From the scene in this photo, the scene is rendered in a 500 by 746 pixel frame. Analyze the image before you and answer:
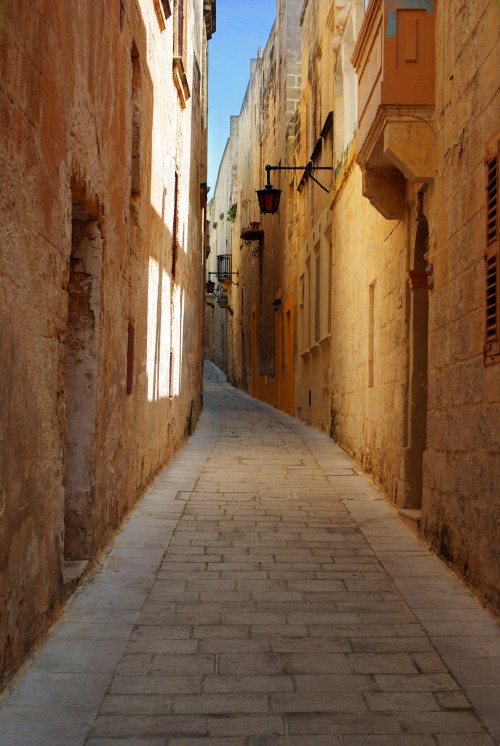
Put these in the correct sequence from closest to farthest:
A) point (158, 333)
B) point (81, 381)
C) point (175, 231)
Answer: point (81, 381), point (158, 333), point (175, 231)

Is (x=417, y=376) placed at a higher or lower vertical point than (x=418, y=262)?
lower

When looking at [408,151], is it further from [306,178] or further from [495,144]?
[306,178]

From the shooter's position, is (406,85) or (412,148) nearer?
(412,148)

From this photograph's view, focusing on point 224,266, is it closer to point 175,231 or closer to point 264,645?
point 175,231

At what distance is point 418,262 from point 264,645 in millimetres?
4623

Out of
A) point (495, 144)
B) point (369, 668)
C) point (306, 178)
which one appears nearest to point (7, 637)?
point (369, 668)

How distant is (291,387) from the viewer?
829 inches

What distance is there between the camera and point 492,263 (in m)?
5.06

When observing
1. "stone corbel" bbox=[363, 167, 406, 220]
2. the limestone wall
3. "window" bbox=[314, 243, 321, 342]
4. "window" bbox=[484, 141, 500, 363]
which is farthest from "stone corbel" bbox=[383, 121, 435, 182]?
"window" bbox=[314, 243, 321, 342]

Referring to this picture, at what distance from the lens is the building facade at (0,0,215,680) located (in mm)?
3557

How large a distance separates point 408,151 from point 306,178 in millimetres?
11494

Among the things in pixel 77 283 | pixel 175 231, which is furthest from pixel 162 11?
pixel 77 283

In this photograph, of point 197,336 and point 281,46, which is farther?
point 281,46

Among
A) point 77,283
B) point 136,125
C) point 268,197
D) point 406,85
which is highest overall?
point 268,197
